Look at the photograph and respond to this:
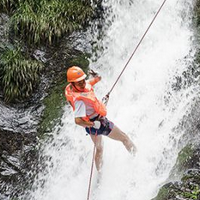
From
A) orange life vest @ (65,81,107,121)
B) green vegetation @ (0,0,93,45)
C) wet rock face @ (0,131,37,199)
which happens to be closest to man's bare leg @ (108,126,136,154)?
orange life vest @ (65,81,107,121)

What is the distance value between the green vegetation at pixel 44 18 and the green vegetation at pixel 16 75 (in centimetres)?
56

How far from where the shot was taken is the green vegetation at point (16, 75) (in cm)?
729

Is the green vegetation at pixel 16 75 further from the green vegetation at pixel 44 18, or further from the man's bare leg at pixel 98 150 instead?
the man's bare leg at pixel 98 150

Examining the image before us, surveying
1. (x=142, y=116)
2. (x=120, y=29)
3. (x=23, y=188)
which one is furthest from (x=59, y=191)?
(x=120, y=29)

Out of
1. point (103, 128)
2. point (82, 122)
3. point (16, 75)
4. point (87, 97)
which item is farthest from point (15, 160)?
point (87, 97)

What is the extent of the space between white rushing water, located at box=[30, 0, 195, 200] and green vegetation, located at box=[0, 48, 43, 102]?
1113mm

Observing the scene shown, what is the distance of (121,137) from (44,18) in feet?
12.0

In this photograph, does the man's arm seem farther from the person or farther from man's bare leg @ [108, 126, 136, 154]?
man's bare leg @ [108, 126, 136, 154]

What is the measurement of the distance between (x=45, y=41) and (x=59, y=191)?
3588 millimetres

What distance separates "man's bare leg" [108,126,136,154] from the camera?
5807mm

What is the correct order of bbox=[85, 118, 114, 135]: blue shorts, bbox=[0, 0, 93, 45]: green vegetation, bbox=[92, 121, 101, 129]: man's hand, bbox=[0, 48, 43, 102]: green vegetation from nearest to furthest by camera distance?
bbox=[92, 121, 101, 129]: man's hand, bbox=[85, 118, 114, 135]: blue shorts, bbox=[0, 48, 43, 102]: green vegetation, bbox=[0, 0, 93, 45]: green vegetation

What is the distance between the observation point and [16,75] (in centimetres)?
732

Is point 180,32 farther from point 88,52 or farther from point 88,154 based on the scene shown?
point 88,154

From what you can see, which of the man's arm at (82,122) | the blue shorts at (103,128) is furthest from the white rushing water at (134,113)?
the man's arm at (82,122)
